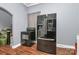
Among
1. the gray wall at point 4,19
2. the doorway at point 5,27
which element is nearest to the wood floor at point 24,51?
the doorway at point 5,27

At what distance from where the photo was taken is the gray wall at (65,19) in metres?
1.42

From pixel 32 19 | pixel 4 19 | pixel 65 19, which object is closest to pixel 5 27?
pixel 4 19

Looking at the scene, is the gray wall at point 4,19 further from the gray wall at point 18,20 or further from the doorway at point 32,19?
the doorway at point 32,19

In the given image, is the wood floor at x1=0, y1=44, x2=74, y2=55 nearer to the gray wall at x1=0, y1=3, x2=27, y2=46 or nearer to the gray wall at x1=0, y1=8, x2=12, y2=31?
the gray wall at x1=0, y1=3, x2=27, y2=46

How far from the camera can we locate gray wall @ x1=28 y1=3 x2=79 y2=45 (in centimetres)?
142

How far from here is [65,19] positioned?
1450mm

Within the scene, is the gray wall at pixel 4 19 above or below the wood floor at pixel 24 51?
above

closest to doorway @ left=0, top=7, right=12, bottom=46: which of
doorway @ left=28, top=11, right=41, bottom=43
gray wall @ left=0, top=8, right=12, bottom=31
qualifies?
gray wall @ left=0, top=8, right=12, bottom=31

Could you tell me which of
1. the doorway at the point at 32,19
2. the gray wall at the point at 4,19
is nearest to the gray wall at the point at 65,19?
the doorway at the point at 32,19

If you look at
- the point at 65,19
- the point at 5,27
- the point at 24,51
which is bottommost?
the point at 24,51

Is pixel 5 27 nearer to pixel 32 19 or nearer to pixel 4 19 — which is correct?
pixel 4 19

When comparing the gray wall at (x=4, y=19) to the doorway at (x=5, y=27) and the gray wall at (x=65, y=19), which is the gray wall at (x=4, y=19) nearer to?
the doorway at (x=5, y=27)

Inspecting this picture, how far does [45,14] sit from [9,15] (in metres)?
0.49

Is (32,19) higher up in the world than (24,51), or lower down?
higher up
